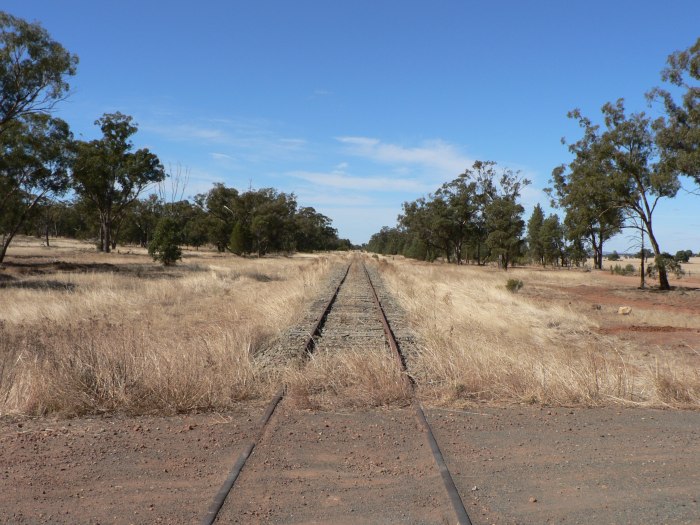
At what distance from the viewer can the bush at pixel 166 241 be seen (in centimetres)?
3850

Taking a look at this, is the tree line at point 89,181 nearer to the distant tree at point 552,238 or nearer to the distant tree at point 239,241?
the distant tree at point 239,241

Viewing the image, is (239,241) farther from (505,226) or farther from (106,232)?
(505,226)

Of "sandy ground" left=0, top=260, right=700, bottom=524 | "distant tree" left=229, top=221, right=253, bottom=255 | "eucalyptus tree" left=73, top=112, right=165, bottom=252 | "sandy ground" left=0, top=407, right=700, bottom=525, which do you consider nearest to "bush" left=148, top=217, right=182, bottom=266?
"eucalyptus tree" left=73, top=112, right=165, bottom=252

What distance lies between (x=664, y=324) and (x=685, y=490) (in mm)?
14584

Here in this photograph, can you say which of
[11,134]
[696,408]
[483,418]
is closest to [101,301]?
[483,418]

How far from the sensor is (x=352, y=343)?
1080 cm

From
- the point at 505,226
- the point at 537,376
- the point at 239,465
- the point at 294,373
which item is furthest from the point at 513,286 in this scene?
the point at 505,226

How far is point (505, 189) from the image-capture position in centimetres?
6309

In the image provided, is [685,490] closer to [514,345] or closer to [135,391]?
[135,391]

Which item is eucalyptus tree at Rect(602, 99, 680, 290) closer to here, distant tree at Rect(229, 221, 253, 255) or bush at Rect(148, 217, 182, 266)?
bush at Rect(148, 217, 182, 266)

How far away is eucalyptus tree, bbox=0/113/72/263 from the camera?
3167 cm

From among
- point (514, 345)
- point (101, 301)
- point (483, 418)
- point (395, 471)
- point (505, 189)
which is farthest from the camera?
point (505, 189)

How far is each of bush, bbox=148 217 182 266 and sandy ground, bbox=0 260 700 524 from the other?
112 feet

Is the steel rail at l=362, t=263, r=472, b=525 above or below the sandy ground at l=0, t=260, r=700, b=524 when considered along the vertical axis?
above
